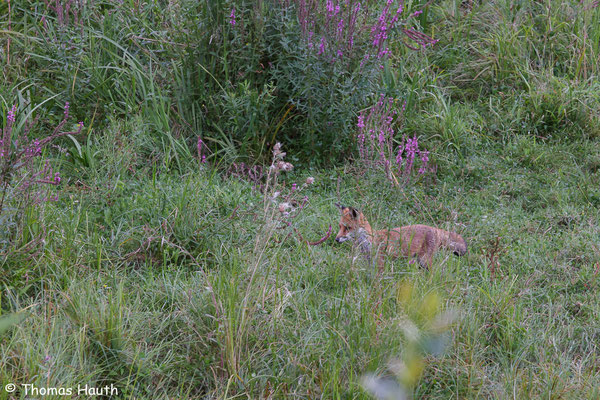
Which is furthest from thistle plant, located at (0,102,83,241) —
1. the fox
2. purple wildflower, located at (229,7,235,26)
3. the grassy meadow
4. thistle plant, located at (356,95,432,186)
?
thistle plant, located at (356,95,432,186)

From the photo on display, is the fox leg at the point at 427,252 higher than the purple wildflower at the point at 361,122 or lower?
lower

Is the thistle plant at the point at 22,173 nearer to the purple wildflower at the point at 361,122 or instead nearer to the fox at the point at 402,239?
the fox at the point at 402,239

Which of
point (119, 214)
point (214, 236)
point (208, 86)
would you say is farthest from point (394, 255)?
point (208, 86)

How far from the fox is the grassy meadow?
0.33 feet

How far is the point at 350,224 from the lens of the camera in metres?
4.20

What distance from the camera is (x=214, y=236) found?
13.3 ft

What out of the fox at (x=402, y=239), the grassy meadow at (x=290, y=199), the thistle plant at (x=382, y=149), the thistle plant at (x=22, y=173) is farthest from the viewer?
the thistle plant at (x=382, y=149)

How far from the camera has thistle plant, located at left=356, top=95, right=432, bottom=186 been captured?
4969 mm

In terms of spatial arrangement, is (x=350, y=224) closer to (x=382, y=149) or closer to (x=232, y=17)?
(x=382, y=149)

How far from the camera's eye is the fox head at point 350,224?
4074 millimetres

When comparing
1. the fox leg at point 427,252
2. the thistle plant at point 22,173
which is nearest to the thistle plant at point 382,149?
the fox leg at point 427,252

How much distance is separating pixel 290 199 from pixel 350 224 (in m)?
0.57

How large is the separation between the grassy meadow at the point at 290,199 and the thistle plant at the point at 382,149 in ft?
0.23

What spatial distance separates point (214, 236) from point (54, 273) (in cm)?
103
